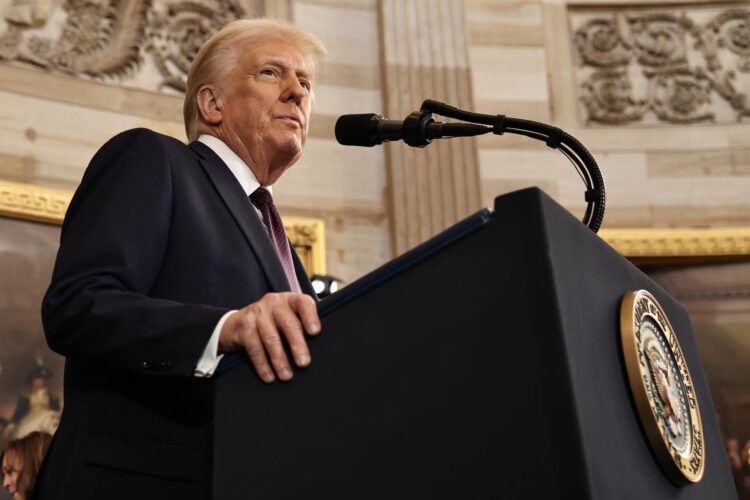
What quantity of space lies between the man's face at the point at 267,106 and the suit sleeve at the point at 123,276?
46 cm

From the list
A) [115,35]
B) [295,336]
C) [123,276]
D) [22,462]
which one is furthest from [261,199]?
[115,35]

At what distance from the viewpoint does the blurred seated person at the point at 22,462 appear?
195 inches

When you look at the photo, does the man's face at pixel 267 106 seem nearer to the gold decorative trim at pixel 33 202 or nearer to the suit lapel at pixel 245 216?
the suit lapel at pixel 245 216

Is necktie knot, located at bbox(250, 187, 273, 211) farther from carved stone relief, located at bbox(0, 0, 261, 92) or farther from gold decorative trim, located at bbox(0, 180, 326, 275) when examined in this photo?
carved stone relief, located at bbox(0, 0, 261, 92)

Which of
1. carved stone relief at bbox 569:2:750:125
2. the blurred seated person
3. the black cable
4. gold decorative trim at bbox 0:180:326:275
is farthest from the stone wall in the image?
the black cable

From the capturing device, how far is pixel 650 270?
6.94m

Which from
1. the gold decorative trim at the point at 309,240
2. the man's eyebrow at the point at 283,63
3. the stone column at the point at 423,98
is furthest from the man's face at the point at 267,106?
the stone column at the point at 423,98

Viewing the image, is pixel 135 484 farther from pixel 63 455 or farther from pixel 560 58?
pixel 560 58

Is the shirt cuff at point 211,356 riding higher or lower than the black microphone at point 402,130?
lower

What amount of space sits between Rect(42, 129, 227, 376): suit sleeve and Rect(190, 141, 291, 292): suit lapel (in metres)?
0.14

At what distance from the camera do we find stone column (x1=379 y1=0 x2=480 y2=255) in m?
6.59

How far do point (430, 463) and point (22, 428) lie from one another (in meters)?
4.12

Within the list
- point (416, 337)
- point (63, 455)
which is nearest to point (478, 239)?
point (416, 337)

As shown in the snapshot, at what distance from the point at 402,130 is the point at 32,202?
370cm
